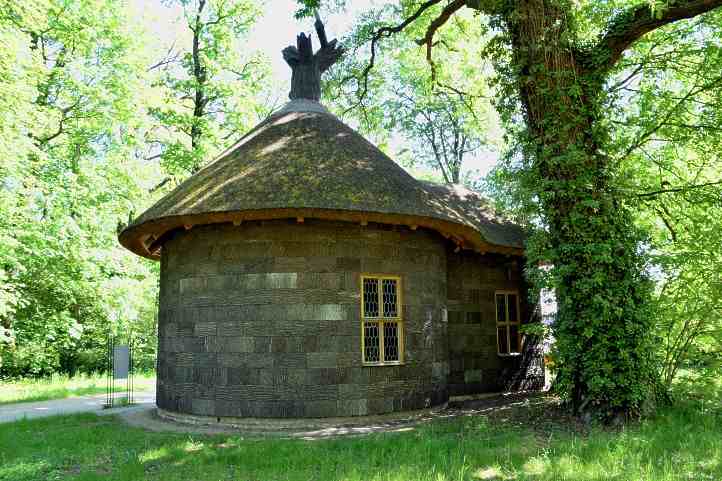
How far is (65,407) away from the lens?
1359 centimetres

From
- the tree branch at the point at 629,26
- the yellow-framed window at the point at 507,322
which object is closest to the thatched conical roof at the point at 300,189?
the yellow-framed window at the point at 507,322

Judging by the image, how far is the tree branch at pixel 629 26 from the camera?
30.4 feet

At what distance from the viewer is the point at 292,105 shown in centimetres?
1332

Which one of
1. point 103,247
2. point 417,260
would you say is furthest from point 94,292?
point 417,260

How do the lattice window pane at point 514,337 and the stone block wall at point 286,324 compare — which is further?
the lattice window pane at point 514,337

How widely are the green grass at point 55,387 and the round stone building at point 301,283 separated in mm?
6911

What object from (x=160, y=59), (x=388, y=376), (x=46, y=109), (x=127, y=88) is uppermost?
(x=160, y=59)

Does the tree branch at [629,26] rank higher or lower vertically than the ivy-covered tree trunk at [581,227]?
higher

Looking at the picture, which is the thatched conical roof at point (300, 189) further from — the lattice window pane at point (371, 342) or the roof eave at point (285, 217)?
the lattice window pane at point (371, 342)

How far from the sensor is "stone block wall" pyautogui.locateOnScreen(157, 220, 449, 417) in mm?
9609

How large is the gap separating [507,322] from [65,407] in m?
10.6

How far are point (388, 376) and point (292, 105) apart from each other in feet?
21.7

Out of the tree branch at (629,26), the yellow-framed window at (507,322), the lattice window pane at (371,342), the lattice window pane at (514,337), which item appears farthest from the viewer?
the lattice window pane at (514,337)

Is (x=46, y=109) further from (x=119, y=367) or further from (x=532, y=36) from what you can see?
(x=532, y=36)
